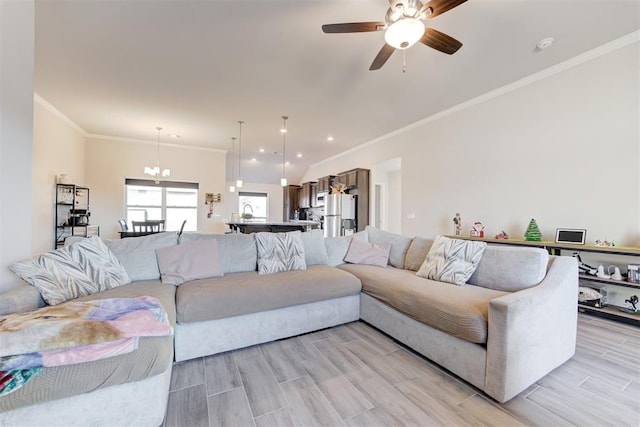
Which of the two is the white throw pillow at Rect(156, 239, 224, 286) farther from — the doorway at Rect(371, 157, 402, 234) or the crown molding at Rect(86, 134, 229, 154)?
the crown molding at Rect(86, 134, 229, 154)

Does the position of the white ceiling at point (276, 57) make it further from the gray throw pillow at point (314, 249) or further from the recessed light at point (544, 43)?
the gray throw pillow at point (314, 249)

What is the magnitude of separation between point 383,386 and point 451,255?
4.38 feet

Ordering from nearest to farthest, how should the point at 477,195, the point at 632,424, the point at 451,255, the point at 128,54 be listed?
the point at 632,424
the point at 451,255
the point at 128,54
the point at 477,195

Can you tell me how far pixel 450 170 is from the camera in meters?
4.50

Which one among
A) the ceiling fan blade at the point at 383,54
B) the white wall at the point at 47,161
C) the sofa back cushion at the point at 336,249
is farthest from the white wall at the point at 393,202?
the white wall at the point at 47,161

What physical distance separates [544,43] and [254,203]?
8620 millimetres

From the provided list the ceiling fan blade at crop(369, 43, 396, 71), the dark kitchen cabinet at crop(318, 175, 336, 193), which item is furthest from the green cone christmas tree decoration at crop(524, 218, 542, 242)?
the dark kitchen cabinet at crop(318, 175, 336, 193)

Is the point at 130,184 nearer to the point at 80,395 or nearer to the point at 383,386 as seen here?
the point at 80,395

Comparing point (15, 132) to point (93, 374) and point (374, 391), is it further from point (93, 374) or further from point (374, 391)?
point (374, 391)

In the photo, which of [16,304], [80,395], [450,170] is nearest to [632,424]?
[80,395]

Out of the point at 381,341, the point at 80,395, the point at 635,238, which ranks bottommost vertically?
the point at 381,341

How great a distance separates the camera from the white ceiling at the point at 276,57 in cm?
232

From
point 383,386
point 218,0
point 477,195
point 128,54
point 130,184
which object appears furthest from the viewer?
point 130,184

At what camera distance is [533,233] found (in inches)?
129
